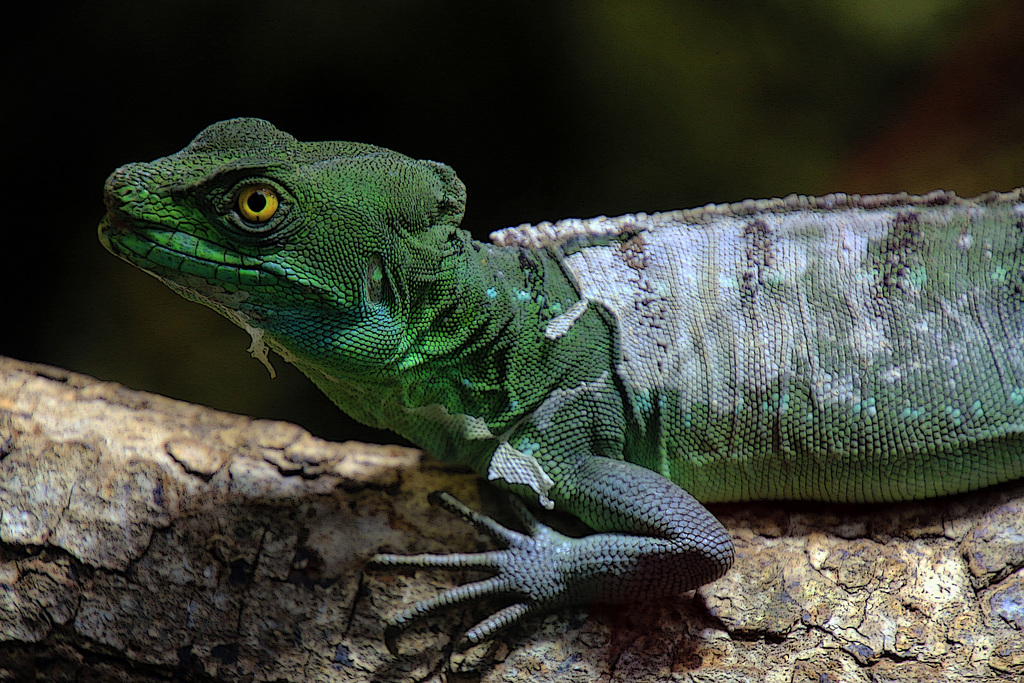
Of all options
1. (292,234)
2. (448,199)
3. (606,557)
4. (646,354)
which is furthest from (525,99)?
(606,557)

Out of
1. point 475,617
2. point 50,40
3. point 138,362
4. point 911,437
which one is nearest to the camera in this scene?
point 475,617

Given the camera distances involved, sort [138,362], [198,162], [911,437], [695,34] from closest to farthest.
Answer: [198,162], [911,437], [695,34], [138,362]

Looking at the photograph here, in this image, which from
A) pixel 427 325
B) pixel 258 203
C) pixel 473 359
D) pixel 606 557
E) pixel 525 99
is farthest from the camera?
pixel 525 99

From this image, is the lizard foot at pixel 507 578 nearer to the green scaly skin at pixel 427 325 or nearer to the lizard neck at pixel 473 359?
the green scaly skin at pixel 427 325

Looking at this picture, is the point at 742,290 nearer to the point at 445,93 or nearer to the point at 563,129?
the point at 563,129

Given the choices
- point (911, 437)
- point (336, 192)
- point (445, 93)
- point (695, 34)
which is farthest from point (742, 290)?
point (445, 93)

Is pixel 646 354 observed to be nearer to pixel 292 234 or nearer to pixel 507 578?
pixel 507 578
